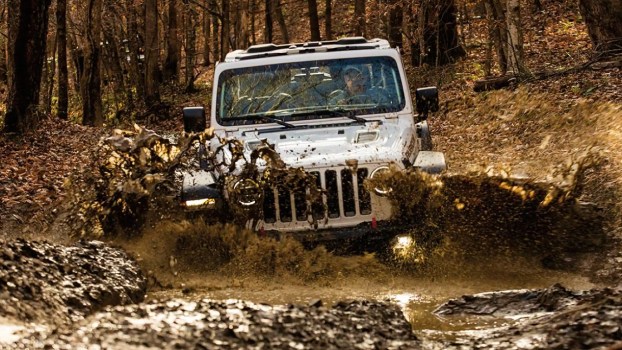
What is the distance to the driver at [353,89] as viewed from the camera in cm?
903

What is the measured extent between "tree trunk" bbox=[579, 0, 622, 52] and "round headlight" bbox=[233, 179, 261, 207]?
11437mm

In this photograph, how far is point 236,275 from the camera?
25.6 ft

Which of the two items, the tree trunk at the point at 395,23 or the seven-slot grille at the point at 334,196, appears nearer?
the seven-slot grille at the point at 334,196

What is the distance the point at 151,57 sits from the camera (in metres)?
28.8

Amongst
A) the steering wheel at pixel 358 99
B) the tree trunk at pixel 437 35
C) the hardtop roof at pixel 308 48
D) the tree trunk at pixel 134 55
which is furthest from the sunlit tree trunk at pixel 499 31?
the steering wheel at pixel 358 99

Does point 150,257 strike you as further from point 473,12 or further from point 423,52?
point 473,12

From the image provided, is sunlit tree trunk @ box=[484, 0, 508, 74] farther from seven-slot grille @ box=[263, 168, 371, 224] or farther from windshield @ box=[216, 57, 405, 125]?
seven-slot grille @ box=[263, 168, 371, 224]

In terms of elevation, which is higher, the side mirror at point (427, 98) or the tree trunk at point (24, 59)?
the tree trunk at point (24, 59)

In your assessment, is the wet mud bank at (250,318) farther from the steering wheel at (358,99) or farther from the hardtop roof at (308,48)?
the hardtop roof at (308,48)

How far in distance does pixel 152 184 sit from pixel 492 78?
12.2 m

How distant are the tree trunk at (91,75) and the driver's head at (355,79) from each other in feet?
45.2

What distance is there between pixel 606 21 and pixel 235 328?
14.2m

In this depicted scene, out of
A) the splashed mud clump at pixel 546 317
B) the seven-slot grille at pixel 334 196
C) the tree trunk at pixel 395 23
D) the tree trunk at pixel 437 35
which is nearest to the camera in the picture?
the splashed mud clump at pixel 546 317

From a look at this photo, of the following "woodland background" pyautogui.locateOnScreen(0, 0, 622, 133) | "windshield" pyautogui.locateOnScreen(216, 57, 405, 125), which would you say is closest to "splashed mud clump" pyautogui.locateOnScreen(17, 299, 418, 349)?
"windshield" pyautogui.locateOnScreen(216, 57, 405, 125)
